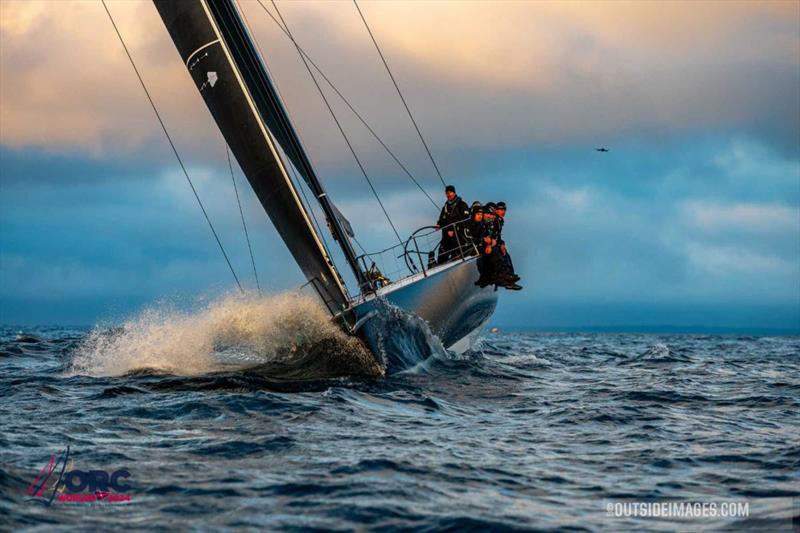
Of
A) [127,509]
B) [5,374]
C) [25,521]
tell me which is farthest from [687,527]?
[5,374]

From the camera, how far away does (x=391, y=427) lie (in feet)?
28.7

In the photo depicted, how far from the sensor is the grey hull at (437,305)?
1252 centimetres

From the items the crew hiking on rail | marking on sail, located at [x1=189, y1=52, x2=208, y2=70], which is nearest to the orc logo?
marking on sail, located at [x1=189, y1=52, x2=208, y2=70]

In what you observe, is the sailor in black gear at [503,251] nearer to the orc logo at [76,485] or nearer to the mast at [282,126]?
the mast at [282,126]

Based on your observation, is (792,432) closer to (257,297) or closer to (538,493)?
(538,493)

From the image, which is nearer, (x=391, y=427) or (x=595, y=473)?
(x=595, y=473)

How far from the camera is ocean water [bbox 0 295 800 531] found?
18.4 feet

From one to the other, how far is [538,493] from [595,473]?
35.6 inches

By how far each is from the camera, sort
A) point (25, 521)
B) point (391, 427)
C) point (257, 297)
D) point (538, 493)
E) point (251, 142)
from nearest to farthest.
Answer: point (25, 521) → point (538, 493) → point (391, 427) → point (251, 142) → point (257, 297)

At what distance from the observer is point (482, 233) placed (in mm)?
15906

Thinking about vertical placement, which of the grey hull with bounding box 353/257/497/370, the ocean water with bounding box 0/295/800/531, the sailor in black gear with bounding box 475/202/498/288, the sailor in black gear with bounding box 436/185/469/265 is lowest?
the ocean water with bounding box 0/295/800/531

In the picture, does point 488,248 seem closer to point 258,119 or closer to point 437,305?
point 437,305

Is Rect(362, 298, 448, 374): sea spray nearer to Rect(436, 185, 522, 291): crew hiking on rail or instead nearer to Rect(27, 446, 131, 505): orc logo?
Rect(436, 185, 522, 291): crew hiking on rail

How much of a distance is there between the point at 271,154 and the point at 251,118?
→ 56cm
